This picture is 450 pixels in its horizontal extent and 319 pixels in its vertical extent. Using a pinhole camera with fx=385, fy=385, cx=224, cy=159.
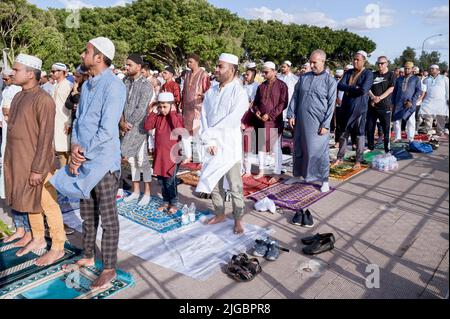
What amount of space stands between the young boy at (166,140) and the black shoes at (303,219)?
4.74ft

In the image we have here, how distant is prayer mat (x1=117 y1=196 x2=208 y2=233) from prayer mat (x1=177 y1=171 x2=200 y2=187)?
85 centimetres

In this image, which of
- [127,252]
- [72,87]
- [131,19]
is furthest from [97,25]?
[127,252]

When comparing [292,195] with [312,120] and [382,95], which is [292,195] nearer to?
[312,120]

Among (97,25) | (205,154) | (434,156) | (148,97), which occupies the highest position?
(97,25)

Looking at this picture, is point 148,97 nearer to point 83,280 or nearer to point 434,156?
point 83,280

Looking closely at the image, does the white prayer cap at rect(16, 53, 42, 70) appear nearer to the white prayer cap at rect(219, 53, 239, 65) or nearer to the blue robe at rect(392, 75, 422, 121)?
the white prayer cap at rect(219, 53, 239, 65)

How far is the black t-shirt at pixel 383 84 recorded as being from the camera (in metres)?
7.16

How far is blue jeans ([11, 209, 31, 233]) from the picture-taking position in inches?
149

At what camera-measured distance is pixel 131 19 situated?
103ft

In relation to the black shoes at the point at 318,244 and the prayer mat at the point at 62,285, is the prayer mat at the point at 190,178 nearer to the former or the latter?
the black shoes at the point at 318,244

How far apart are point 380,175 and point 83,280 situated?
5.12m

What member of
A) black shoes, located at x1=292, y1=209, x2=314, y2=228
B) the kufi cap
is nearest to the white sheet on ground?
black shoes, located at x1=292, y1=209, x2=314, y2=228

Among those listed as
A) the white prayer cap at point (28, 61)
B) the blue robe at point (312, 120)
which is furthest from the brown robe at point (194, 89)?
the white prayer cap at point (28, 61)

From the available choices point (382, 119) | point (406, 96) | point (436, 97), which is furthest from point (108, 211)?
point (436, 97)
